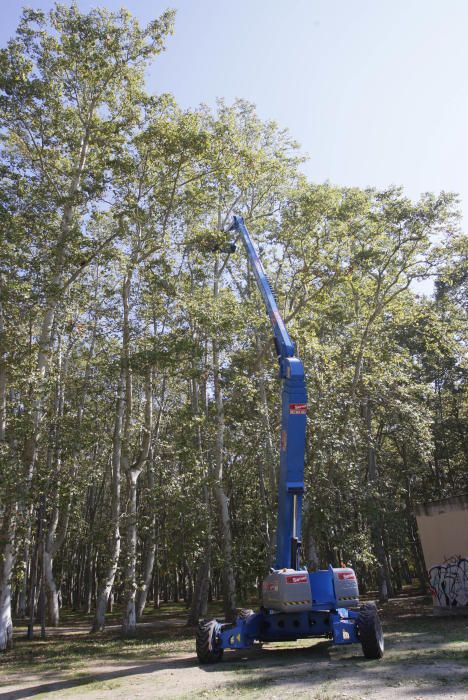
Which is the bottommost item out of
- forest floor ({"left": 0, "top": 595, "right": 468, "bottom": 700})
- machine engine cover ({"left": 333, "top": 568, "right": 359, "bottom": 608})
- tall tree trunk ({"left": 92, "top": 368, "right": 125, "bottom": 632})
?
forest floor ({"left": 0, "top": 595, "right": 468, "bottom": 700})

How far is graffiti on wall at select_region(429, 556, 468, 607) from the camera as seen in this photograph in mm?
14820

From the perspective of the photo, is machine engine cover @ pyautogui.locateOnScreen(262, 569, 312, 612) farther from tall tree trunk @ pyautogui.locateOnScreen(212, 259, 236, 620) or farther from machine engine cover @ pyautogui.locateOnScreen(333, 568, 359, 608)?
tall tree trunk @ pyautogui.locateOnScreen(212, 259, 236, 620)

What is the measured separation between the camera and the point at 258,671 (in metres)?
8.24

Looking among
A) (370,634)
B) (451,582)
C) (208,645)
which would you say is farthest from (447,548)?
(208,645)

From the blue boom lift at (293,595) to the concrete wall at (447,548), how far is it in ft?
23.9

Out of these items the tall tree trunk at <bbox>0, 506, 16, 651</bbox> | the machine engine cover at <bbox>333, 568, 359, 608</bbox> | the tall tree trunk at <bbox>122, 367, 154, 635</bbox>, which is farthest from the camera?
the tall tree trunk at <bbox>122, 367, 154, 635</bbox>

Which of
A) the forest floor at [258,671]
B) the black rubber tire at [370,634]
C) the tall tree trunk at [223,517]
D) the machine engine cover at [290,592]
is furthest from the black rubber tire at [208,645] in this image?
the tall tree trunk at [223,517]

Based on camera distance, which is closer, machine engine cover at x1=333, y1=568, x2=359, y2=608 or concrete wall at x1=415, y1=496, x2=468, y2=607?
machine engine cover at x1=333, y1=568, x2=359, y2=608

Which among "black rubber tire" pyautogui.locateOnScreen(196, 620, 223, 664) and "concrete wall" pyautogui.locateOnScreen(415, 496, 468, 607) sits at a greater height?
"concrete wall" pyautogui.locateOnScreen(415, 496, 468, 607)

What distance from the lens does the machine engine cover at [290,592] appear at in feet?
27.9

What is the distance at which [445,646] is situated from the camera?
9.45 m

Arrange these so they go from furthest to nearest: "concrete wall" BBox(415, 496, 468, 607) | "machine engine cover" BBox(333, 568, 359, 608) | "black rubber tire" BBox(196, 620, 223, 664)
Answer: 1. "concrete wall" BBox(415, 496, 468, 607)
2. "black rubber tire" BBox(196, 620, 223, 664)
3. "machine engine cover" BBox(333, 568, 359, 608)

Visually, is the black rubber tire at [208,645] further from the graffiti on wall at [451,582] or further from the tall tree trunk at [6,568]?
the graffiti on wall at [451,582]

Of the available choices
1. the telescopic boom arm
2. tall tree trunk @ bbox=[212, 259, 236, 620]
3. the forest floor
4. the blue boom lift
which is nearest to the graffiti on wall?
the forest floor
